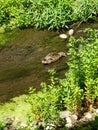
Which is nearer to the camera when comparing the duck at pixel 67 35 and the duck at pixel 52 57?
the duck at pixel 52 57

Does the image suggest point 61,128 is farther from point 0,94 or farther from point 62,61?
point 62,61

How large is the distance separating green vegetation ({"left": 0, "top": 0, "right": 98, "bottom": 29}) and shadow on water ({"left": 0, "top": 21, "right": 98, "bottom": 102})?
0.35 meters

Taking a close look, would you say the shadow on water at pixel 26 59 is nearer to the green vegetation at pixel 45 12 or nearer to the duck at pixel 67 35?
the duck at pixel 67 35

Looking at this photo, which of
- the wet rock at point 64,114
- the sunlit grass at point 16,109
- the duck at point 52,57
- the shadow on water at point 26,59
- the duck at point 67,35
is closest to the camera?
the wet rock at point 64,114

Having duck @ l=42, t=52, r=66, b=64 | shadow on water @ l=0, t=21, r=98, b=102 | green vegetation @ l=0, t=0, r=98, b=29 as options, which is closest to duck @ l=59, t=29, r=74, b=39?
shadow on water @ l=0, t=21, r=98, b=102

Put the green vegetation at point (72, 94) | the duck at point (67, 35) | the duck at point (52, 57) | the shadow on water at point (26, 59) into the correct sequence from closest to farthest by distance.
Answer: the green vegetation at point (72, 94), the shadow on water at point (26, 59), the duck at point (52, 57), the duck at point (67, 35)

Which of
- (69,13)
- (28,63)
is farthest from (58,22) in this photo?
(28,63)

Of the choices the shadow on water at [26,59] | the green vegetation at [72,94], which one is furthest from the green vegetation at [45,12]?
the green vegetation at [72,94]

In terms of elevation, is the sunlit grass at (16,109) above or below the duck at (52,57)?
below

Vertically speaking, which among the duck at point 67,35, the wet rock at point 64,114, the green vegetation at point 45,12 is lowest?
the wet rock at point 64,114

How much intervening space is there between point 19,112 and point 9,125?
0.61 m

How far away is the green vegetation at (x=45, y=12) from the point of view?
16406mm

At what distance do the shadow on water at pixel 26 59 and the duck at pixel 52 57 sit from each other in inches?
4.7

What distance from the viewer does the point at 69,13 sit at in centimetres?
1656
